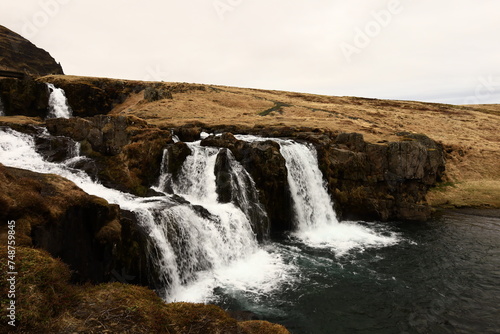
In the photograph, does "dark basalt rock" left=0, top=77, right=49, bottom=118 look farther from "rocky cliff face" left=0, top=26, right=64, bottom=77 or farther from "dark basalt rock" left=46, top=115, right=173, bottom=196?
"rocky cliff face" left=0, top=26, right=64, bottom=77

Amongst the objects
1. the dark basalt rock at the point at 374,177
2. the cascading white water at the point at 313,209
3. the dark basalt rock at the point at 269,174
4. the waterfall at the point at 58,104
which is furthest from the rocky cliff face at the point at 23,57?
the dark basalt rock at the point at 374,177

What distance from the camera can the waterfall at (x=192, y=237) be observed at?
16.7 m

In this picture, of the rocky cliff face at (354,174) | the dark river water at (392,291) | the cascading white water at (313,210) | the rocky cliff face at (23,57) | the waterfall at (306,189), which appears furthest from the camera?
the rocky cliff face at (23,57)

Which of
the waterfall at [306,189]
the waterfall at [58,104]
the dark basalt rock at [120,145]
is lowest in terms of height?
the waterfall at [306,189]

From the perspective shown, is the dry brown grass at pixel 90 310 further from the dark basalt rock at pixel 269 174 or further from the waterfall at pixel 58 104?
the waterfall at pixel 58 104

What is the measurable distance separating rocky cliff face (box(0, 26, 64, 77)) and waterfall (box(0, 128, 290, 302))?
269 ft

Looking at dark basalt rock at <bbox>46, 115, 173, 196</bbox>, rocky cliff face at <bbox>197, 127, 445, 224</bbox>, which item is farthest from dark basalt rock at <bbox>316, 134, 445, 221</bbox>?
dark basalt rock at <bbox>46, 115, 173, 196</bbox>

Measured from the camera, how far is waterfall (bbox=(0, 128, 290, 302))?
54.7 feet

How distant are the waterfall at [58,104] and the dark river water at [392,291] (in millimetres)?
42390

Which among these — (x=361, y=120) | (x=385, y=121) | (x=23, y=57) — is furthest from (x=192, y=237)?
(x=23, y=57)

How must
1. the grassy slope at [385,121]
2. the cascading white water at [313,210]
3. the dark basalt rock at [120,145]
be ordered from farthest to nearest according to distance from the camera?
the grassy slope at [385,121], the cascading white water at [313,210], the dark basalt rock at [120,145]

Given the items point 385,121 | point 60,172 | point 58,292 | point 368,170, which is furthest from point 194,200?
point 385,121

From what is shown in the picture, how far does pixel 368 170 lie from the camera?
33156 millimetres

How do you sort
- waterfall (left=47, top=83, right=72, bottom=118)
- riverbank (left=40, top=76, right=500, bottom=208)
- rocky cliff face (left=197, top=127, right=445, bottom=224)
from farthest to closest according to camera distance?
waterfall (left=47, top=83, right=72, bottom=118)
riverbank (left=40, top=76, right=500, bottom=208)
rocky cliff face (left=197, top=127, right=445, bottom=224)
